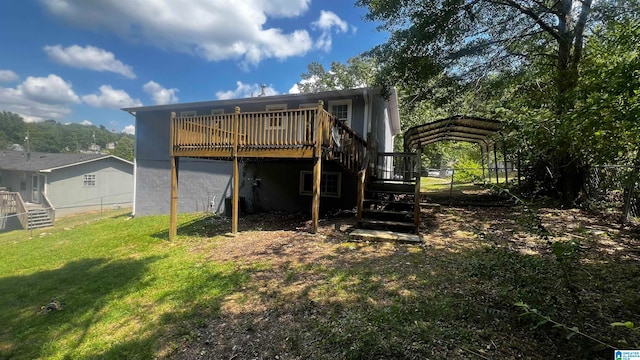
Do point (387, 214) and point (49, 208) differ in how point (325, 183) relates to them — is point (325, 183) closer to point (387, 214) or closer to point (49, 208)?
point (387, 214)

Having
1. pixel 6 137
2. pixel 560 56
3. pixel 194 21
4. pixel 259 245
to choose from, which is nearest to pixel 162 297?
pixel 259 245

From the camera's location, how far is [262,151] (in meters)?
7.26

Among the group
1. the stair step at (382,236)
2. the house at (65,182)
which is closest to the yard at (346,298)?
the stair step at (382,236)

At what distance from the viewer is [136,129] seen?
45.3ft

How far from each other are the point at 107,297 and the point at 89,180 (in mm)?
22923

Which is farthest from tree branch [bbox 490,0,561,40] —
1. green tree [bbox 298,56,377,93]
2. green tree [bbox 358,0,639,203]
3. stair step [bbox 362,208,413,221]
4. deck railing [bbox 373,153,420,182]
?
green tree [bbox 298,56,377,93]

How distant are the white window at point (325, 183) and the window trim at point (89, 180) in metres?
20.9

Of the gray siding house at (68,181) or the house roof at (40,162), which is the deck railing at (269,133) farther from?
Answer: the house roof at (40,162)

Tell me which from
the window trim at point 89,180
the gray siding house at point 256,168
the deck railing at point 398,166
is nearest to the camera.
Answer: the deck railing at point 398,166

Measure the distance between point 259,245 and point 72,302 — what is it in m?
3.36

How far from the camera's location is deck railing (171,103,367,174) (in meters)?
6.83

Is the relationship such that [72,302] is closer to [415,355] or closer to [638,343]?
[415,355]

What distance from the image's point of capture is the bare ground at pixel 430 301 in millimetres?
2742

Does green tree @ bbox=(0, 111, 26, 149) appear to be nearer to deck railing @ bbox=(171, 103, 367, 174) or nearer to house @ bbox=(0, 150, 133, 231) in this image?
house @ bbox=(0, 150, 133, 231)
